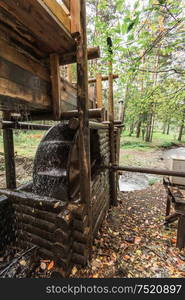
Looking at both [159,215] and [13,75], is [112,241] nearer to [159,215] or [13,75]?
[159,215]

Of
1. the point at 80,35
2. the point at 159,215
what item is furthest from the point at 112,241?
the point at 80,35

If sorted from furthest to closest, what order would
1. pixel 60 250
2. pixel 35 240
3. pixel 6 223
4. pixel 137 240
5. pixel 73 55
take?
pixel 137 240
pixel 6 223
pixel 35 240
pixel 60 250
pixel 73 55

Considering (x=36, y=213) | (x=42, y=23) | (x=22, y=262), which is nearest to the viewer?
(x=42, y=23)

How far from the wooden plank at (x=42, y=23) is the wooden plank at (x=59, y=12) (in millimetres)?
34

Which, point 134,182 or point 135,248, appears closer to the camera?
point 135,248

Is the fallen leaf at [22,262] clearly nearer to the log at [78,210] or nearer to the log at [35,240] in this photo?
the log at [35,240]

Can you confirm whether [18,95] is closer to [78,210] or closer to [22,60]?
[22,60]

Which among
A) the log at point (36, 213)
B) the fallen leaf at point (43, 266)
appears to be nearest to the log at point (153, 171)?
the log at point (36, 213)

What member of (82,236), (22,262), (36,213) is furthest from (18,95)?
(22,262)

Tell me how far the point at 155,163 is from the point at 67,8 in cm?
873

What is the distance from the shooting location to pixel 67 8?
1446 mm

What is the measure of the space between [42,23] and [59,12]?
0.66ft

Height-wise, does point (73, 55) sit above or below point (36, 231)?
above

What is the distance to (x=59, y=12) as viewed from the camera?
126cm
